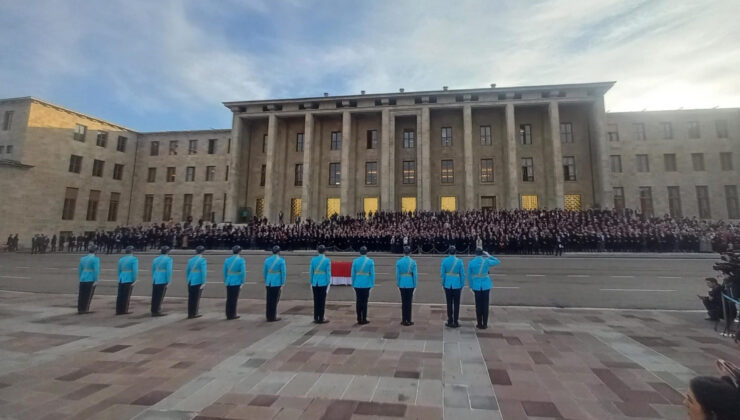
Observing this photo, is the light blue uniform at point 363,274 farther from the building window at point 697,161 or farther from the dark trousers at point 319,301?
the building window at point 697,161

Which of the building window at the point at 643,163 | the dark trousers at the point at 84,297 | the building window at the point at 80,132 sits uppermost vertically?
the building window at the point at 80,132

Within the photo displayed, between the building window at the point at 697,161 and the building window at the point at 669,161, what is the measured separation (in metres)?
1.69

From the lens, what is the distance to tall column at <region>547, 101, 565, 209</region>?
104 ft

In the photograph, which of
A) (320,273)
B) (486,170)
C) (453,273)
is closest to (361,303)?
→ (320,273)

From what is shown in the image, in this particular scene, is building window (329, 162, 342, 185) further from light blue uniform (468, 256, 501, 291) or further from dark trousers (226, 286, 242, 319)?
light blue uniform (468, 256, 501, 291)

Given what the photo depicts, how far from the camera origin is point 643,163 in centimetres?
3584

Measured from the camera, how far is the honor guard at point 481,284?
273 inches

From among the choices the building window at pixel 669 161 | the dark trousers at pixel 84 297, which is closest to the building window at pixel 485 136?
the building window at pixel 669 161

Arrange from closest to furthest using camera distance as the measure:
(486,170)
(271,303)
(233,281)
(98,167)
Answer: (271,303)
(233,281)
(486,170)
(98,167)

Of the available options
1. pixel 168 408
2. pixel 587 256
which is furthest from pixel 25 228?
pixel 587 256

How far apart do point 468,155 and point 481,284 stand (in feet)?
95.2

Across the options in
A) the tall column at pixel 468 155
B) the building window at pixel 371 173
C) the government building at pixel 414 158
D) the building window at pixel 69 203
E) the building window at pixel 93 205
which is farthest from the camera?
the building window at pixel 93 205

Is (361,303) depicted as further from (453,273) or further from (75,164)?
(75,164)

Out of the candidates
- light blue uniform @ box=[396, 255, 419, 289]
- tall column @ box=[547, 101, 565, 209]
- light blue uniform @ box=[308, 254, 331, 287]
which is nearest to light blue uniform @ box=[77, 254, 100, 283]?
light blue uniform @ box=[308, 254, 331, 287]
